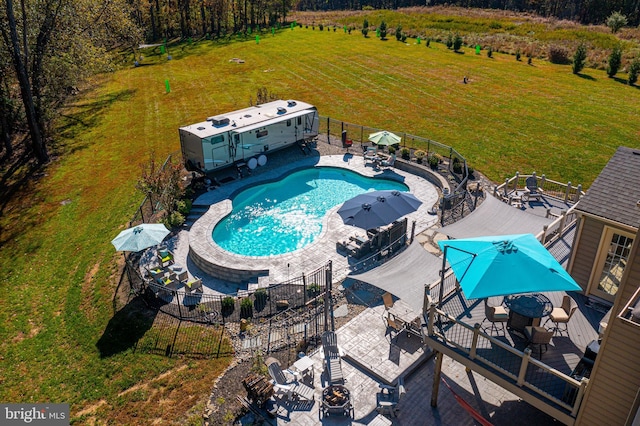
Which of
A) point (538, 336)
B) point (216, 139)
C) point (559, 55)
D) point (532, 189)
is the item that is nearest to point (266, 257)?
point (216, 139)

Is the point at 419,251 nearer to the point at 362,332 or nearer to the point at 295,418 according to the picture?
the point at 362,332

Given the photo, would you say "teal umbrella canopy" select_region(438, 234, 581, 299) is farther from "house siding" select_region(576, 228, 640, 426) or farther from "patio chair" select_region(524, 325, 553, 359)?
"house siding" select_region(576, 228, 640, 426)

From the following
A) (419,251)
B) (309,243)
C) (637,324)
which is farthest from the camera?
(309,243)

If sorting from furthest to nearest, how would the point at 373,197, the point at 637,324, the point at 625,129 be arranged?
the point at 625,129 < the point at 373,197 < the point at 637,324

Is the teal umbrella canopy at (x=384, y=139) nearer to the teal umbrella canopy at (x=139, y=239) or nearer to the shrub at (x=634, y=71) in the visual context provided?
the teal umbrella canopy at (x=139, y=239)

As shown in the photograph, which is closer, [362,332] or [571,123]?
[362,332]

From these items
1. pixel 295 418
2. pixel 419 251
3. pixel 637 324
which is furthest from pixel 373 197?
pixel 637 324

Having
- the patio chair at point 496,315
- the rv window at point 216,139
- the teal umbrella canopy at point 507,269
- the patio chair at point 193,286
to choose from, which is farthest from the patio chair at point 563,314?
the rv window at point 216,139
